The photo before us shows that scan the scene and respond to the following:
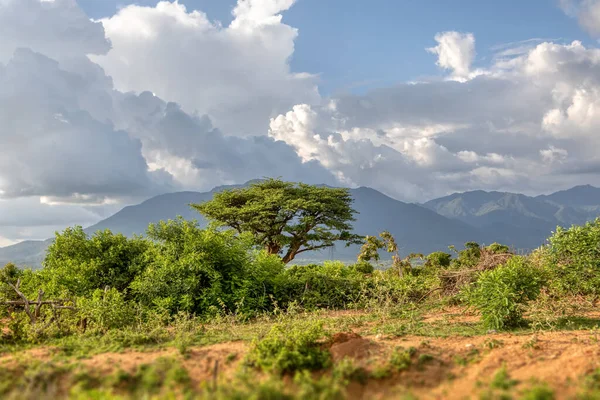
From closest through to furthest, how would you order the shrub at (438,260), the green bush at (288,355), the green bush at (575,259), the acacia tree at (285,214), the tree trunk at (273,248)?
the green bush at (288,355) → the green bush at (575,259) → the shrub at (438,260) → the acacia tree at (285,214) → the tree trunk at (273,248)

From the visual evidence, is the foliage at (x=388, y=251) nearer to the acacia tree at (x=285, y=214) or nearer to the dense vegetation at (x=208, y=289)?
the acacia tree at (x=285, y=214)

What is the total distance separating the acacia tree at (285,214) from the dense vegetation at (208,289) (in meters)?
11.3

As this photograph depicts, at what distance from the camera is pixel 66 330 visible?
944 cm

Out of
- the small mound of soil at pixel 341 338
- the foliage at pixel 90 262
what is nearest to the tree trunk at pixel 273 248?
the foliage at pixel 90 262

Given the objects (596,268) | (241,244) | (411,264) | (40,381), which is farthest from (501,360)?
(411,264)

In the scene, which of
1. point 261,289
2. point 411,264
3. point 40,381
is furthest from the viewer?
point 411,264

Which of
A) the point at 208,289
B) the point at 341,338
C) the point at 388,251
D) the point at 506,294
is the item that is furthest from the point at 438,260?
the point at 341,338

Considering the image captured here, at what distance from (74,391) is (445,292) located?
40.5 ft

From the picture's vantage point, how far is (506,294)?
30.3 feet

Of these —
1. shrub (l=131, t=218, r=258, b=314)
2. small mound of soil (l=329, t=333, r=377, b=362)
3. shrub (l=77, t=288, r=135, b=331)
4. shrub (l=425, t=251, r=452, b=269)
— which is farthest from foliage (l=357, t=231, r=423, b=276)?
small mound of soil (l=329, t=333, r=377, b=362)

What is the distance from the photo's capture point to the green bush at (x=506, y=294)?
364 inches

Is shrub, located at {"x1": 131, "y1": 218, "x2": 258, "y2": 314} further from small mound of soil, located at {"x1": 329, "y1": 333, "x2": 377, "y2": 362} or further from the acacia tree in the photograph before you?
the acacia tree

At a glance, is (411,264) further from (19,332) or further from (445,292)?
(19,332)

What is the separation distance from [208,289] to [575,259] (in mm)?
10313
